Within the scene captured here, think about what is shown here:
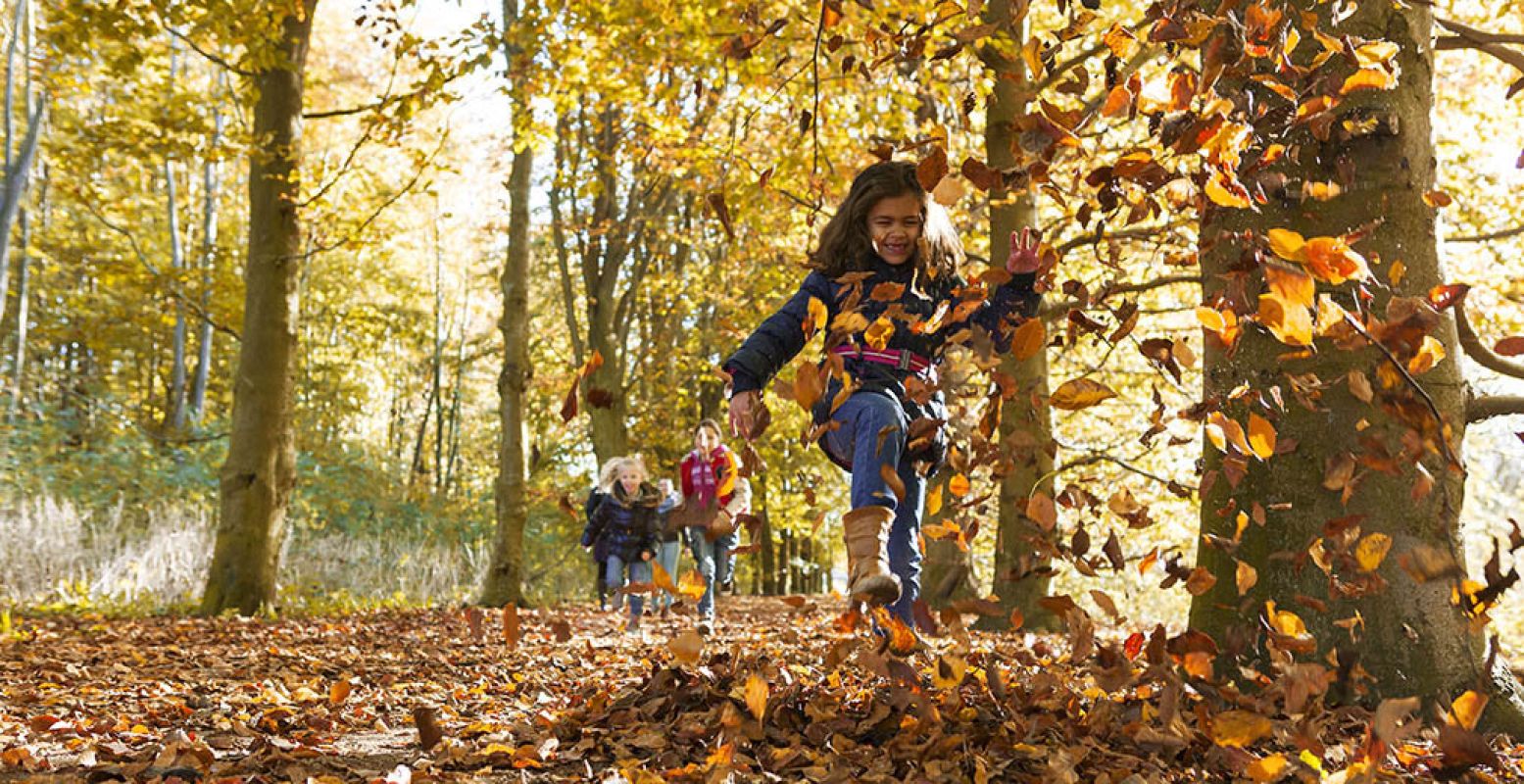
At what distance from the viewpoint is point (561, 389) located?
20.9 meters

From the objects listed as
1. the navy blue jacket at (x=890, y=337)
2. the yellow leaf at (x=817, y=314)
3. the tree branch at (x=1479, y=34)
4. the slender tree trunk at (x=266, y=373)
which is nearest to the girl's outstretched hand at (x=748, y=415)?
the navy blue jacket at (x=890, y=337)

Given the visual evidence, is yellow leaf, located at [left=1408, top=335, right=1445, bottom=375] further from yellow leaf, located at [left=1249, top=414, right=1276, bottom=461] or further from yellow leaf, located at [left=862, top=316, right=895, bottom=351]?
yellow leaf, located at [left=862, top=316, right=895, bottom=351]

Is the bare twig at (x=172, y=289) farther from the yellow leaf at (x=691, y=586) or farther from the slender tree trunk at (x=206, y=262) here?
the yellow leaf at (x=691, y=586)

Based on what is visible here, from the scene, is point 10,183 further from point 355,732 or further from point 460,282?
point 460,282

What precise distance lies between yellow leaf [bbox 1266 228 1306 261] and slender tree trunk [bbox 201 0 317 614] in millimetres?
7935

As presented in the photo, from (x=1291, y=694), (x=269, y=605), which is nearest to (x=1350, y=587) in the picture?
(x=1291, y=694)

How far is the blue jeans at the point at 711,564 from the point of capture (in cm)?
893

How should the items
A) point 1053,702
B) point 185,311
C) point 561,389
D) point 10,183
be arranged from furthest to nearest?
1. point 561,389
2. point 185,311
3. point 10,183
4. point 1053,702

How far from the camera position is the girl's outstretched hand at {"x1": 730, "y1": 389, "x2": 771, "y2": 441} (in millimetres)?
2709

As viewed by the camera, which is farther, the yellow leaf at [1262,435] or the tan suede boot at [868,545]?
the tan suede boot at [868,545]

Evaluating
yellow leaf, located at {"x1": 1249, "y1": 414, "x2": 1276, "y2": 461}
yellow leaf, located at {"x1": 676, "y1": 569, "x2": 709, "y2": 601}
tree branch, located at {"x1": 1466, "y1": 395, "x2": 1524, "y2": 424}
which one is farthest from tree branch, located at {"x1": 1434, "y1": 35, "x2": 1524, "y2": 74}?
yellow leaf, located at {"x1": 676, "y1": 569, "x2": 709, "y2": 601}

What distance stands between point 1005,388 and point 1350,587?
1.17 m

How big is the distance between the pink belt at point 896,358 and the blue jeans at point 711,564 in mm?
4863

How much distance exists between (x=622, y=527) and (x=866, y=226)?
6.50 meters
